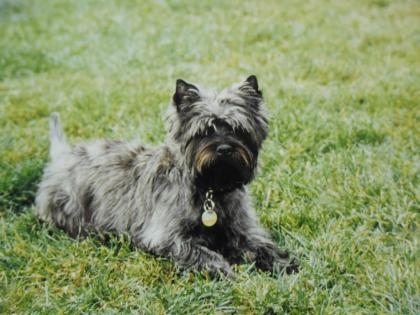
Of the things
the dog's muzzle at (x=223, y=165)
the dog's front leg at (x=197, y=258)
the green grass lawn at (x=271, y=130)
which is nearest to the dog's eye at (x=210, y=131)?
the dog's muzzle at (x=223, y=165)

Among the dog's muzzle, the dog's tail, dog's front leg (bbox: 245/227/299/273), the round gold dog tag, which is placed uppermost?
the dog's muzzle

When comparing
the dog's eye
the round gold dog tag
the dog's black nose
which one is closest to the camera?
the dog's black nose

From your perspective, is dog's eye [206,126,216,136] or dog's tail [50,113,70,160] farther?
dog's tail [50,113,70,160]

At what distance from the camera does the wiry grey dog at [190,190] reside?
3.82 m

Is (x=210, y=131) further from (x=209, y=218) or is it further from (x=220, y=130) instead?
(x=209, y=218)

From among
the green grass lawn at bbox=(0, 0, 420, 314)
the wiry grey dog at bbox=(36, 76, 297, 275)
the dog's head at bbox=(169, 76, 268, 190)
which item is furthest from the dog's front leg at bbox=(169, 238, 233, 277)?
the dog's head at bbox=(169, 76, 268, 190)

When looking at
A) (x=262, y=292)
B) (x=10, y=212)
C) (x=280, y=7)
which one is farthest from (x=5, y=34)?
(x=262, y=292)

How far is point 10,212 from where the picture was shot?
498 cm

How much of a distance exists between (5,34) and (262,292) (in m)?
9.42

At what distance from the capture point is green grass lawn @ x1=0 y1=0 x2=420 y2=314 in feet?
11.7

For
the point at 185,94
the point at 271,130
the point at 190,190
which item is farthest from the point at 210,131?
the point at 271,130

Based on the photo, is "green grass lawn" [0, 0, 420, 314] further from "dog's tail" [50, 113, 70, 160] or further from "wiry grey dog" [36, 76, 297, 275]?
"dog's tail" [50, 113, 70, 160]

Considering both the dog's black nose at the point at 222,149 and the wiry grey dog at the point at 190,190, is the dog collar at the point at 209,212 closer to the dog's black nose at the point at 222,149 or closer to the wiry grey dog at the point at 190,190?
the wiry grey dog at the point at 190,190

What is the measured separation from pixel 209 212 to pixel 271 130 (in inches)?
92.0
